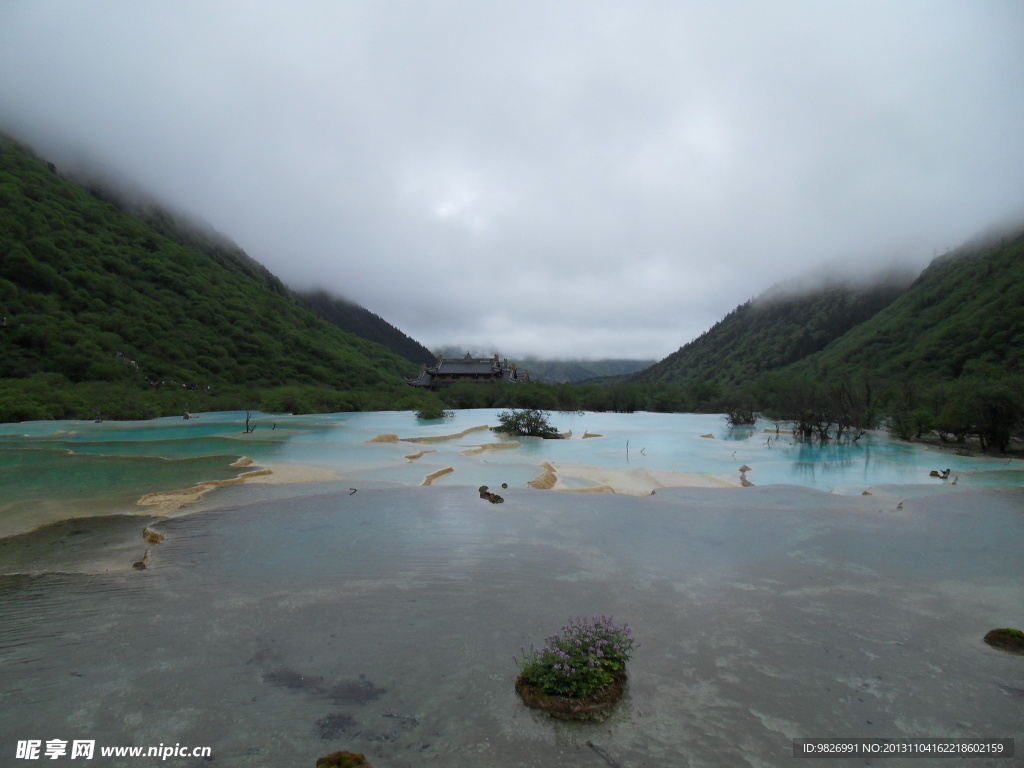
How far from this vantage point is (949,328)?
49.5 meters

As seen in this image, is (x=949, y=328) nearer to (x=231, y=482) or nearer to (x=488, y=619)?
(x=488, y=619)

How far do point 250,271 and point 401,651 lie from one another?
99590mm

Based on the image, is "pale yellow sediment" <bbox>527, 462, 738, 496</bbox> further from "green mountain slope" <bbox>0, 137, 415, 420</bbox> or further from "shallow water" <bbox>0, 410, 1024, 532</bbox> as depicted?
"green mountain slope" <bbox>0, 137, 415, 420</bbox>

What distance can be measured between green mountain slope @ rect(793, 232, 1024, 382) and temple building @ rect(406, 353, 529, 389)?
39.8 metres

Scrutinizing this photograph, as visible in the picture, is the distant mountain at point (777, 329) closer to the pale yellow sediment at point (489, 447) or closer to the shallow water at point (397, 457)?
the shallow water at point (397, 457)

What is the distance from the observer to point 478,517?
11.9 meters

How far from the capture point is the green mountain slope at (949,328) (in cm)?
4266

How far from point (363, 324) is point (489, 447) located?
110059 mm

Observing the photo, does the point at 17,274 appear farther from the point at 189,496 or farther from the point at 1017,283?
the point at 1017,283

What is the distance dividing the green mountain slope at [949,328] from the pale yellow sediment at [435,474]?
36.8 meters

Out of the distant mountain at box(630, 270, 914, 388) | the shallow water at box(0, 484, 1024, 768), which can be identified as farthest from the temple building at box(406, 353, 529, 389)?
the shallow water at box(0, 484, 1024, 768)

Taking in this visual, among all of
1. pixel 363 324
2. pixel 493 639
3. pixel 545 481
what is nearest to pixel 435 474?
pixel 545 481

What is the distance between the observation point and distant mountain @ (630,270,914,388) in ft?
279

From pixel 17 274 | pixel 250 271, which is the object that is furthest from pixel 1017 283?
pixel 250 271
